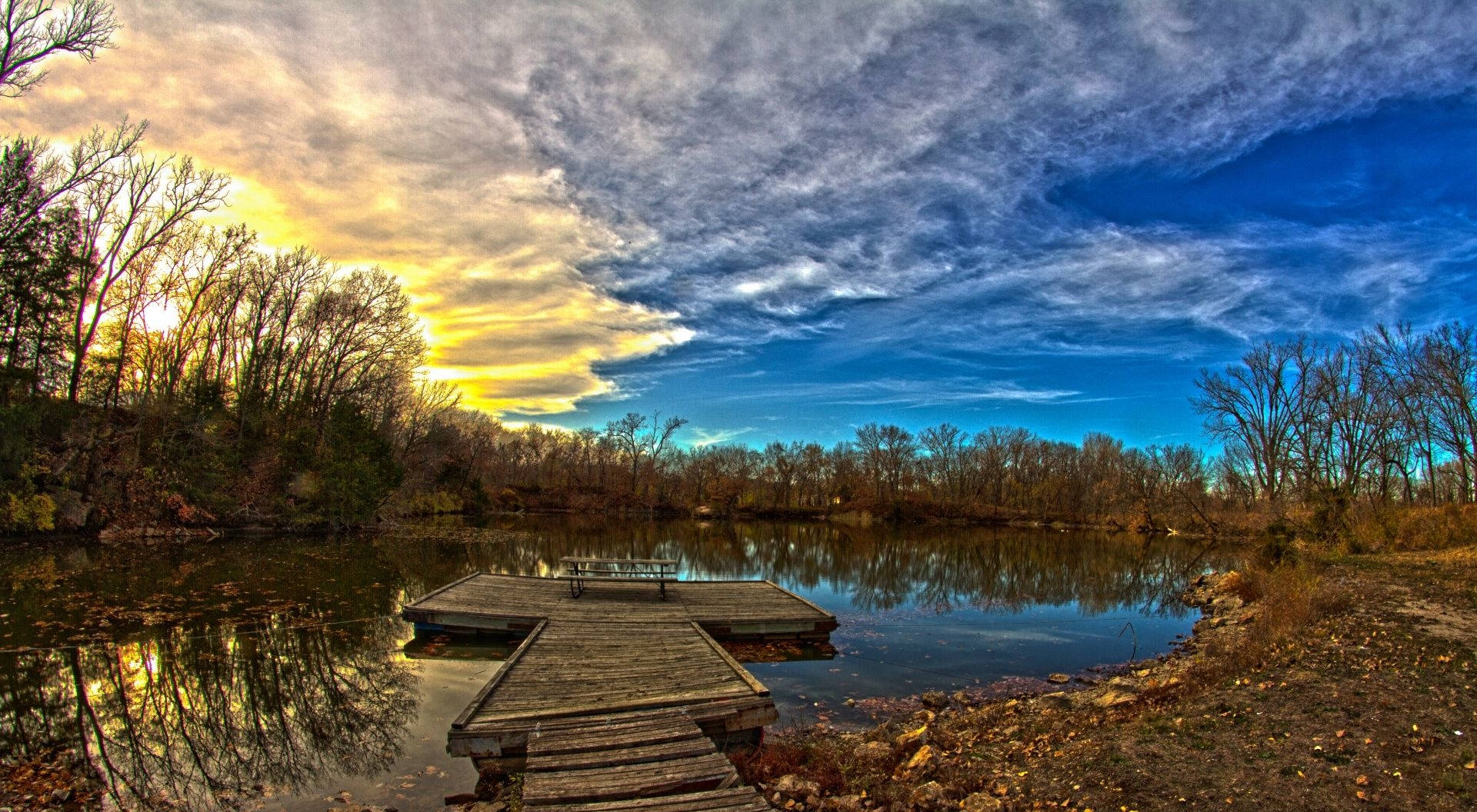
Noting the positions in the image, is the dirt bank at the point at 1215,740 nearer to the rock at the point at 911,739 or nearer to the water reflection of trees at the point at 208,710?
the rock at the point at 911,739

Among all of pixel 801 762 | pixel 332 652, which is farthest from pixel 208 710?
pixel 801 762

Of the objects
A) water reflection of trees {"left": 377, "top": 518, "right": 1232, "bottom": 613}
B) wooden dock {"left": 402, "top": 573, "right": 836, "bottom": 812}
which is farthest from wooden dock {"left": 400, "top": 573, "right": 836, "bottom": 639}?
water reflection of trees {"left": 377, "top": 518, "right": 1232, "bottom": 613}

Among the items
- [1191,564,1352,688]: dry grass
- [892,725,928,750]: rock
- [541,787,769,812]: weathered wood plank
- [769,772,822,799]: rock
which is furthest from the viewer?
[1191,564,1352,688]: dry grass

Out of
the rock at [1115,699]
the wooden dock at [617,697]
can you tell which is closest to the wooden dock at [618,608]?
the wooden dock at [617,697]

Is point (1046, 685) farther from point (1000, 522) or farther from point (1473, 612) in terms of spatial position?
point (1000, 522)

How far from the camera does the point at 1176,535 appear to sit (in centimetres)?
5494

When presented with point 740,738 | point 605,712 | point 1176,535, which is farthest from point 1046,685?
point 1176,535

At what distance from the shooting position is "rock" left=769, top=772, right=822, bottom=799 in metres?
6.29

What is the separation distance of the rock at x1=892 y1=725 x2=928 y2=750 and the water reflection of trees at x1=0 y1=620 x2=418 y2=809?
5932 mm

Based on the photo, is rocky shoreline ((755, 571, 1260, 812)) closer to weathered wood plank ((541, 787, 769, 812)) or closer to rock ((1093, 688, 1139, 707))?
rock ((1093, 688, 1139, 707))

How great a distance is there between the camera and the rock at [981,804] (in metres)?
5.51

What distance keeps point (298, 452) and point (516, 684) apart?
32.4 meters

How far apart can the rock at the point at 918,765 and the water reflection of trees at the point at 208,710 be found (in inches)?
227

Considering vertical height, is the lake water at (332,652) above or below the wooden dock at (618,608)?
below
